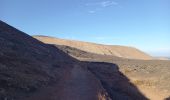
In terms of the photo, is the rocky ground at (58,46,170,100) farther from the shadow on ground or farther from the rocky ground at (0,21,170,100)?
the shadow on ground

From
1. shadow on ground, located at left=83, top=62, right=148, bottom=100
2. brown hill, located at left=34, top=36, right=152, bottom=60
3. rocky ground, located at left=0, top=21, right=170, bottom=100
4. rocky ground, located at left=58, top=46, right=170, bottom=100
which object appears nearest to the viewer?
rocky ground, located at left=0, top=21, right=170, bottom=100

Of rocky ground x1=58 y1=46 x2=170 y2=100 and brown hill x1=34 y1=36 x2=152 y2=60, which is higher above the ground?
brown hill x1=34 y1=36 x2=152 y2=60

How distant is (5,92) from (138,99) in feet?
66.9

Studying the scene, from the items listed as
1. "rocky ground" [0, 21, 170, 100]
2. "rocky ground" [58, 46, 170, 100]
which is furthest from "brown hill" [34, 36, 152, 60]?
"rocky ground" [0, 21, 170, 100]

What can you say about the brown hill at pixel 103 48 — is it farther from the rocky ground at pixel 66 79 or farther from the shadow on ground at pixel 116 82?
the shadow on ground at pixel 116 82

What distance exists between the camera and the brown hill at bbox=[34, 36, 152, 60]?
332 feet

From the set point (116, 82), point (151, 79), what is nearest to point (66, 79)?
point (116, 82)

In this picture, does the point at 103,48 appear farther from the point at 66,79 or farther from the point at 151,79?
the point at 66,79

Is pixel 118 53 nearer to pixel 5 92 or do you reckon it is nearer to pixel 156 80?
pixel 156 80

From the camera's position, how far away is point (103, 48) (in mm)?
110438

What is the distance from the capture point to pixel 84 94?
64.9 ft

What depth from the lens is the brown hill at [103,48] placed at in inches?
3989

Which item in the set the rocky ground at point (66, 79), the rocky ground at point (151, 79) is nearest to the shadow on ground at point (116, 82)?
the rocky ground at point (66, 79)

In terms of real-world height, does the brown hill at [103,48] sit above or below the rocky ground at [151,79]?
above
